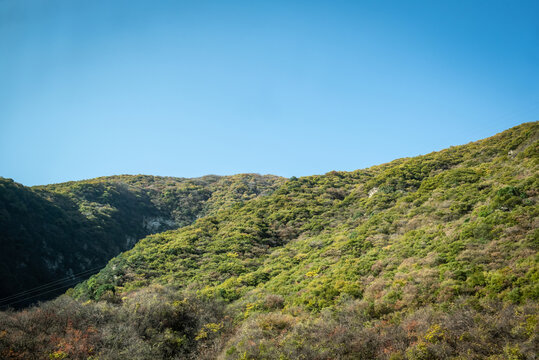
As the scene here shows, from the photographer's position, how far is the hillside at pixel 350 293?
983 cm

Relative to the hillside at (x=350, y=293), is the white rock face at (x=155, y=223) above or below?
above

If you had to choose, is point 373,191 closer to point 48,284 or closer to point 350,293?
point 350,293

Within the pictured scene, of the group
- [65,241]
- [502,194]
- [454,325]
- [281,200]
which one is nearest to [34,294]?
[65,241]

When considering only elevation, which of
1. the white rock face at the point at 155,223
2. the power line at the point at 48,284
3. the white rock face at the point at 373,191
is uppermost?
the white rock face at the point at 155,223

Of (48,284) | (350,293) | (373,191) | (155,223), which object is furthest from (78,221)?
(373,191)

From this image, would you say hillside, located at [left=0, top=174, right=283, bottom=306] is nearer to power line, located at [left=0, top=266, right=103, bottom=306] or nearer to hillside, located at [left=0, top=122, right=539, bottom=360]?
power line, located at [left=0, top=266, right=103, bottom=306]

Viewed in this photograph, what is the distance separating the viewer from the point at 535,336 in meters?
7.75

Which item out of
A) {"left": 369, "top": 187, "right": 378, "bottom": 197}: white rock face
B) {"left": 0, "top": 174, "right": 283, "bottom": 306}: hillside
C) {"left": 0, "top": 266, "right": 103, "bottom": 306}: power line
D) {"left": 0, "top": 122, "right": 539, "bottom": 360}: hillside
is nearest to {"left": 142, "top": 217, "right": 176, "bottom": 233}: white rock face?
{"left": 0, "top": 174, "right": 283, "bottom": 306}: hillside

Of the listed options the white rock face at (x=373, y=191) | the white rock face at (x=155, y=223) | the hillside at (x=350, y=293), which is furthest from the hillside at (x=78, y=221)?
the white rock face at (x=373, y=191)

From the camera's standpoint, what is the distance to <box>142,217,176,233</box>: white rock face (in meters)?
53.9

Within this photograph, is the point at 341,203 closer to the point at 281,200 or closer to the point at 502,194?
the point at 281,200

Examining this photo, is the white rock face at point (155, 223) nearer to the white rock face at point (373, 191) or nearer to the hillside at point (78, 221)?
the hillside at point (78, 221)

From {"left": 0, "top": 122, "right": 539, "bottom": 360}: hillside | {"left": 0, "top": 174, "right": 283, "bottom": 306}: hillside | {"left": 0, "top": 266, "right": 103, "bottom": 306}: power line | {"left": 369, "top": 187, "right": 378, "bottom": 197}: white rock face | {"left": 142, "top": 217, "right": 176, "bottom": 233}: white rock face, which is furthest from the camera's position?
{"left": 142, "top": 217, "right": 176, "bottom": 233}: white rock face

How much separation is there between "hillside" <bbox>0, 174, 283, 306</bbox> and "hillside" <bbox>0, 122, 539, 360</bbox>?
42.5ft
